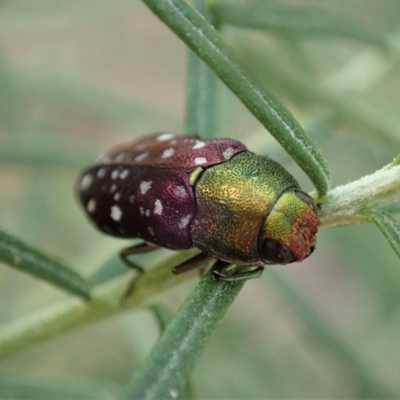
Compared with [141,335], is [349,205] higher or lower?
higher

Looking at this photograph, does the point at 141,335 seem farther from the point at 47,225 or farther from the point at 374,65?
the point at 374,65

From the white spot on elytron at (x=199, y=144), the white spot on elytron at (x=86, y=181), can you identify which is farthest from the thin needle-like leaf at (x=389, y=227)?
the white spot on elytron at (x=86, y=181)

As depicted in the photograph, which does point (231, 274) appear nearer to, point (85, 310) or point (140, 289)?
point (140, 289)

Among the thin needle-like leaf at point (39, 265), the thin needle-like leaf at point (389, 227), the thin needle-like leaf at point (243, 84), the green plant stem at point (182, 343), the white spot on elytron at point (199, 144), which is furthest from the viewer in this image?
the white spot on elytron at point (199, 144)

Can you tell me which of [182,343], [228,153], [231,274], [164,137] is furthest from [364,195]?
[164,137]

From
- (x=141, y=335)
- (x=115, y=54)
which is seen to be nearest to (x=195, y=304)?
(x=141, y=335)

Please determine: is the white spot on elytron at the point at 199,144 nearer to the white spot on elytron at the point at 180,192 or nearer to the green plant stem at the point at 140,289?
the white spot on elytron at the point at 180,192
